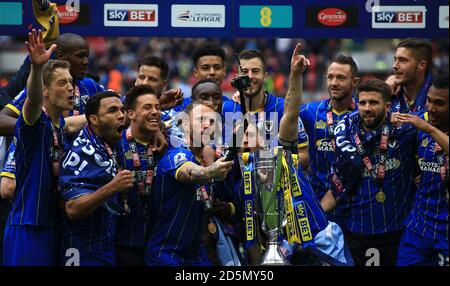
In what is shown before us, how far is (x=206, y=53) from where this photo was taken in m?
10.7

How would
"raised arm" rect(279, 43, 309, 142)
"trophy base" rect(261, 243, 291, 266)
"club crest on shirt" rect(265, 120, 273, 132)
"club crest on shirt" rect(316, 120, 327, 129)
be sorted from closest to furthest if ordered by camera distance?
"trophy base" rect(261, 243, 291, 266), "raised arm" rect(279, 43, 309, 142), "club crest on shirt" rect(265, 120, 273, 132), "club crest on shirt" rect(316, 120, 327, 129)

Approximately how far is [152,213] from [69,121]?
3.64 feet

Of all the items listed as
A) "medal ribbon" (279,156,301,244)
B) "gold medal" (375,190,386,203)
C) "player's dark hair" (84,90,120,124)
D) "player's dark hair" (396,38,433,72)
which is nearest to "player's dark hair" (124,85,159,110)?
"player's dark hair" (84,90,120,124)

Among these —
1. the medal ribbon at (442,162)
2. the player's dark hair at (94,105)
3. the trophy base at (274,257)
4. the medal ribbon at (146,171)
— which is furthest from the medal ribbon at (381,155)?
the player's dark hair at (94,105)

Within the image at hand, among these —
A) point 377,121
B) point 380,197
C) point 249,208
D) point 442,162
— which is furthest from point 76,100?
point 442,162

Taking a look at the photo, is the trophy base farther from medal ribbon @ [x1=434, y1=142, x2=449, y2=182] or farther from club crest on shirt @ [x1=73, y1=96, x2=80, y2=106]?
club crest on shirt @ [x1=73, y1=96, x2=80, y2=106]

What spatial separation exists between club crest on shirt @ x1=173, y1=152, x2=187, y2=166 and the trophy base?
1.00m

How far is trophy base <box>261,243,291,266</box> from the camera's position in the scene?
A: 7824 millimetres

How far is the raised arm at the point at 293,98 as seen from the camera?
8375mm

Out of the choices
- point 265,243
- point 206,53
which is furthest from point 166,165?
point 206,53

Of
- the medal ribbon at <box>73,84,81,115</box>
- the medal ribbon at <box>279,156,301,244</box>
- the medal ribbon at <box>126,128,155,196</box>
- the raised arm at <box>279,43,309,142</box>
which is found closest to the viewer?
the medal ribbon at <box>279,156,301,244</box>

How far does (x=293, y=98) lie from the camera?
27.8ft

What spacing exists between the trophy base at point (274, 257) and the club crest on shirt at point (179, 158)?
1.00 metres
